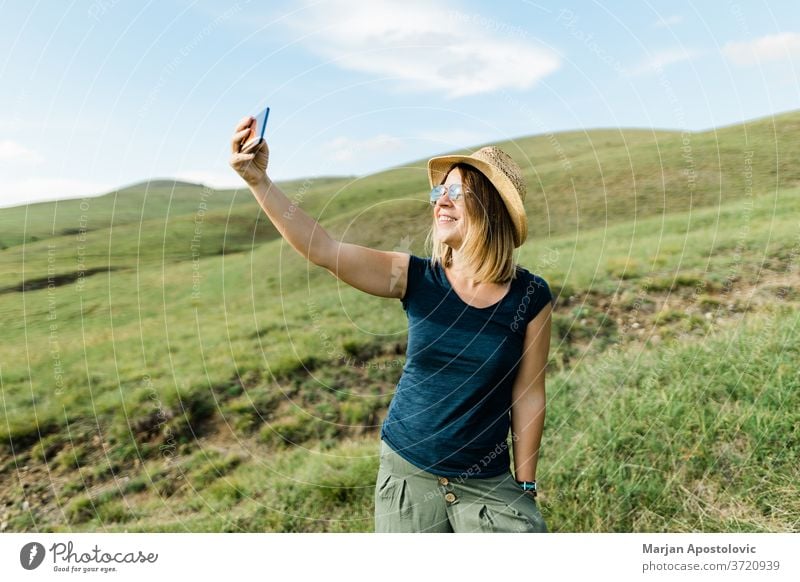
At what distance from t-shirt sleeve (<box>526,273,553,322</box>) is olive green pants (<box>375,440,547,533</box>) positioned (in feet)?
2.20

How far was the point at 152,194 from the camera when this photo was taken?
557 inches

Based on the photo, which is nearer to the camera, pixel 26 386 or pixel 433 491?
pixel 433 491

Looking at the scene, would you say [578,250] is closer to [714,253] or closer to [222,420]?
[714,253]

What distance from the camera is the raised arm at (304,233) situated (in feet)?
8.77

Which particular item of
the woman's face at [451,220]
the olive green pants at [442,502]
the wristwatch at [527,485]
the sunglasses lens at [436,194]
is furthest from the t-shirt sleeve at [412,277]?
the wristwatch at [527,485]

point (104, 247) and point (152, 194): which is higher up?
point (152, 194)

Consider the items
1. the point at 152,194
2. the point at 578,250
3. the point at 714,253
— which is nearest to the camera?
the point at 714,253

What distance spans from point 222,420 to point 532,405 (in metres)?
4.02

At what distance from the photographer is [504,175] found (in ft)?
9.76

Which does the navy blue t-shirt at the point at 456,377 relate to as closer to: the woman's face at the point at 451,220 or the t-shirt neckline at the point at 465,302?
the t-shirt neckline at the point at 465,302

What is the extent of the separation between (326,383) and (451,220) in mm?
4104

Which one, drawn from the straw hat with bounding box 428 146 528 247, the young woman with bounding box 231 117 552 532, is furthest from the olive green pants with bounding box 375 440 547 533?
the straw hat with bounding box 428 146 528 247

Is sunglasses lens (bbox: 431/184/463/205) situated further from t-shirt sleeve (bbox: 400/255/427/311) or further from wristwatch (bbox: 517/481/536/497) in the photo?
wristwatch (bbox: 517/481/536/497)

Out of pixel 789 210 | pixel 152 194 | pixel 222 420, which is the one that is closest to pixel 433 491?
pixel 222 420
